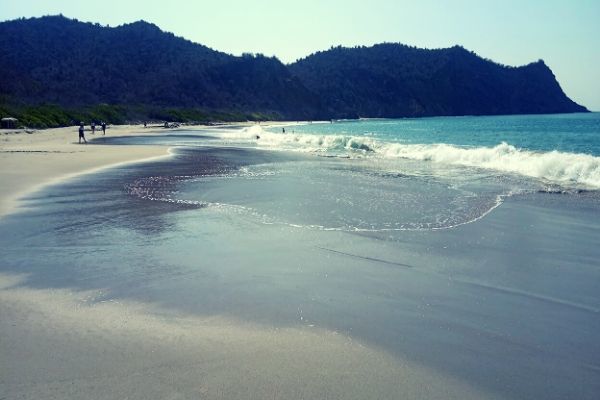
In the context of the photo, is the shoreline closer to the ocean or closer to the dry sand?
the ocean

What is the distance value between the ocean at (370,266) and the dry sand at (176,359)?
2.2 inches

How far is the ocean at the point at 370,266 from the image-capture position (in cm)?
428

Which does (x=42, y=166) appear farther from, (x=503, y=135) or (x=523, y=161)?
(x=503, y=135)

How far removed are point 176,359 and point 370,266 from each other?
138 inches

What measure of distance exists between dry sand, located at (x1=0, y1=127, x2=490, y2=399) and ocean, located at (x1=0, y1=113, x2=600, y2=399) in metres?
0.06

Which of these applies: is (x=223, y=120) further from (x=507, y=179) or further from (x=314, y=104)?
(x=507, y=179)

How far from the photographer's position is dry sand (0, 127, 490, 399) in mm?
3641

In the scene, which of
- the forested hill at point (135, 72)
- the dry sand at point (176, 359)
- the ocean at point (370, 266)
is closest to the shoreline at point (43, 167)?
the ocean at point (370, 266)

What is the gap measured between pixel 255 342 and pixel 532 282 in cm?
386

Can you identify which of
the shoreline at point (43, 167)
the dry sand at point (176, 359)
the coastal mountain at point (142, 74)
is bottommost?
the dry sand at point (176, 359)

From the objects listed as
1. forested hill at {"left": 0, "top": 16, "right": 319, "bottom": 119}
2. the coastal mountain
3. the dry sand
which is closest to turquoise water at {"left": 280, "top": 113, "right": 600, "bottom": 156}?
the dry sand

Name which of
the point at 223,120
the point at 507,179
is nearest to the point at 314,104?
the point at 223,120

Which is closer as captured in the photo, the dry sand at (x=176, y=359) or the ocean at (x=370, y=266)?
the dry sand at (x=176, y=359)

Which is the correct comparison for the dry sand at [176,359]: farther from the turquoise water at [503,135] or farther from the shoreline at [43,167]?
the turquoise water at [503,135]
